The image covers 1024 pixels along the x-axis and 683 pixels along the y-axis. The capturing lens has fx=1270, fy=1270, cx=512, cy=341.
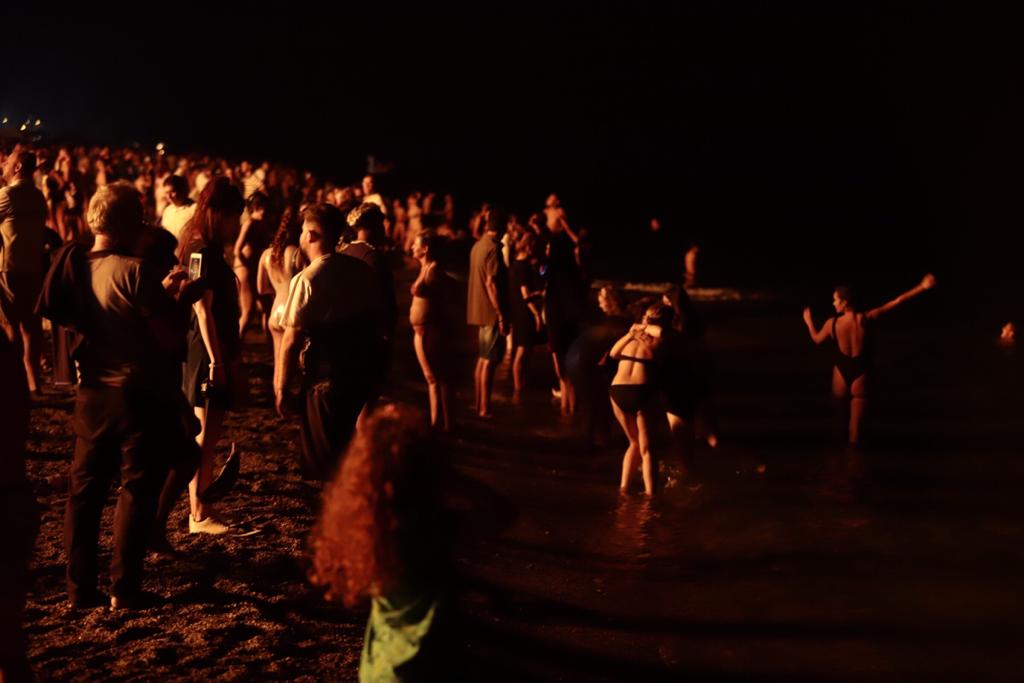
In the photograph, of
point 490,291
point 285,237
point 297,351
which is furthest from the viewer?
point 490,291

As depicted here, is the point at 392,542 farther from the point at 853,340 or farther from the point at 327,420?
the point at 853,340

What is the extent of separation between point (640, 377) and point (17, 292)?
4.73 meters

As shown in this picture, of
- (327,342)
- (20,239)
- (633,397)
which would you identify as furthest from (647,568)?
(20,239)

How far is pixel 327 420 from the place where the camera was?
21.6ft

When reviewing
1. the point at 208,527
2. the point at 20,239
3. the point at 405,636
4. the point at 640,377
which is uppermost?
the point at 20,239

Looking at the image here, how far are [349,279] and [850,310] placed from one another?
6.15 meters

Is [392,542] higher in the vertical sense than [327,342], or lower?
lower

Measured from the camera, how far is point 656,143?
114 metres

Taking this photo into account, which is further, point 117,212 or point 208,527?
point 208,527

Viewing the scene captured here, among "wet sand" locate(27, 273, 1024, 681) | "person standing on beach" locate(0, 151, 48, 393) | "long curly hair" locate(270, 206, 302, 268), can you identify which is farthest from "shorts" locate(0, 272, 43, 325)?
"long curly hair" locate(270, 206, 302, 268)

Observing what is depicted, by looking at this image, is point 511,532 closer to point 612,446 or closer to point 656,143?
point 612,446

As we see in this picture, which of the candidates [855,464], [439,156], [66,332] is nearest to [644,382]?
[855,464]

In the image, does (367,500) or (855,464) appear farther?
(855,464)

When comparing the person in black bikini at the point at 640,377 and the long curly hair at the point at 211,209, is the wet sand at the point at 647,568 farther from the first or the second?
the long curly hair at the point at 211,209
